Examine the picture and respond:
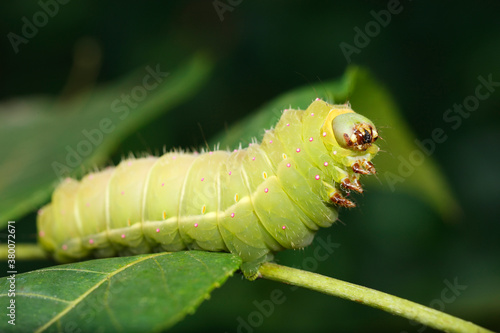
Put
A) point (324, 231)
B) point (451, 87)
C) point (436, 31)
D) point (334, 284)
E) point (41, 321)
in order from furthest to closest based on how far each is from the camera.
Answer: point (436, 31)
point (451, 87)
point (324, 231)
point (334, 284)
point (41, 321)

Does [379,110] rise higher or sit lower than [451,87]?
higher

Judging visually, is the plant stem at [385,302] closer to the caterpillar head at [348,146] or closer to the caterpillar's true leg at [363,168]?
the caterpillar head at [348,146]

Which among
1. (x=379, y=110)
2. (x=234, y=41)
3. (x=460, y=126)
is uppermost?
(x=234, y=41)

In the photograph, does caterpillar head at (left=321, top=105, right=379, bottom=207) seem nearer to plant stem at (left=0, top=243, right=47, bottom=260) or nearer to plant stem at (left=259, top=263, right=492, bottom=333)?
plant stem at (left=259, top=263, right=492, bottom=333)

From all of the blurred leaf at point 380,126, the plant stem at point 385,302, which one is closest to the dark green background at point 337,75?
the blurred leaf at point 380,126

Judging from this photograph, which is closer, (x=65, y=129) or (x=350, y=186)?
(x=350, y=186)

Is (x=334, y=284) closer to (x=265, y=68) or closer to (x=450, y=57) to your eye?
(x=450, y=57)

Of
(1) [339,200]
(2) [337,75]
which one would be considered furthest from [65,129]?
(2) [337,75]

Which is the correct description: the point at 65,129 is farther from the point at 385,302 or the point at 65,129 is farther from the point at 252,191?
the point at 385,302

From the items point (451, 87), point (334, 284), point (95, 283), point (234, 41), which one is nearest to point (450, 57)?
point (451, 87)
